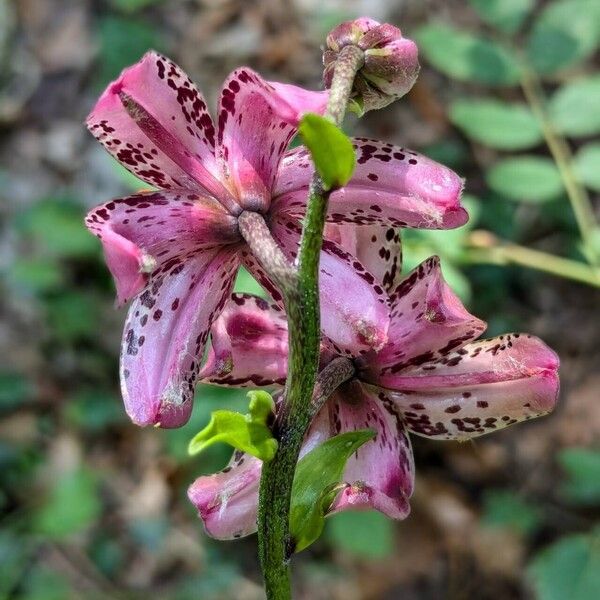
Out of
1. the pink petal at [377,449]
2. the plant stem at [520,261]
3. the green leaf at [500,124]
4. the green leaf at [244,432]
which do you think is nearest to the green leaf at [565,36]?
the green leaf at [500,124]

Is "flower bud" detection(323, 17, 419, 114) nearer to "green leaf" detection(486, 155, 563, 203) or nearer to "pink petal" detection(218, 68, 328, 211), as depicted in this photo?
"pink petal" detection(218, 68, 328, 211)

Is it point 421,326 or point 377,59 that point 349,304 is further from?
point 377,59

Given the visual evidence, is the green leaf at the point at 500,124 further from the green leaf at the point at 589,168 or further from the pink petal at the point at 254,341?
the pink petal at the point at 254,341

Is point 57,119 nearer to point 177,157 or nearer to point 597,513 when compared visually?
point 597,513

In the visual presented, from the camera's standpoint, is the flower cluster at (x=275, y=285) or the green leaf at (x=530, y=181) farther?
the green leaf at (x=530, y=181)

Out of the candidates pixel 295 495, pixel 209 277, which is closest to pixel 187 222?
pixel 209 277

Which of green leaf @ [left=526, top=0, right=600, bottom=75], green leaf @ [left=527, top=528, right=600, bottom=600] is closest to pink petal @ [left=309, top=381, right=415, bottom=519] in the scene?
green leaf @ [left=527, top=528, right=600, bottom=600]
